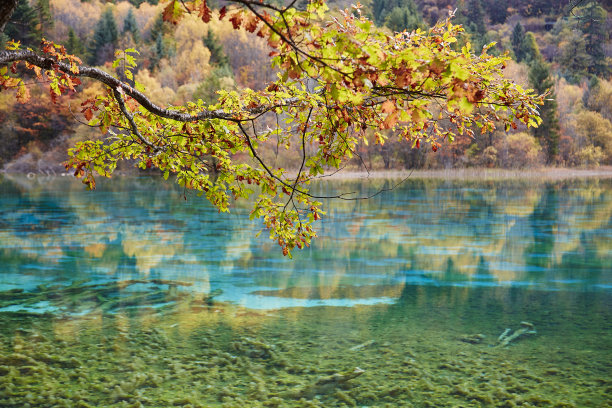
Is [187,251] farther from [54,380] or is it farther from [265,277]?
[54,380]

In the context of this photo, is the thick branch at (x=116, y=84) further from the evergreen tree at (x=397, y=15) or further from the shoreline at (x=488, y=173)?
the evergreen tree at (x=397, y=15)

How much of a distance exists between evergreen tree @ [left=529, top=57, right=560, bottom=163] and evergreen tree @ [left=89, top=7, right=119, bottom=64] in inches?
1921

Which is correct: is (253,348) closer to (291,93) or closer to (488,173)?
(291,93)

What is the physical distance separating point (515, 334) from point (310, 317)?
9.54 ft

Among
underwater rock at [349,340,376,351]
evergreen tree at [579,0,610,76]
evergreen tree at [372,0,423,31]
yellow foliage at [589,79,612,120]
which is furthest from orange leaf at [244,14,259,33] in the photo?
evergreen tree at [579,0,610,76]

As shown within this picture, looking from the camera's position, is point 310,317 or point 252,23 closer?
point 252,23

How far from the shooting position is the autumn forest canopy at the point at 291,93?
2.98 meters

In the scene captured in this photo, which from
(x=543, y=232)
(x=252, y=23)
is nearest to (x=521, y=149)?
(x=543, y=232)

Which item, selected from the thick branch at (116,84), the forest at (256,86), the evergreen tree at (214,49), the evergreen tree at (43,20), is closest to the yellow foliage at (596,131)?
the forest at (256,86)

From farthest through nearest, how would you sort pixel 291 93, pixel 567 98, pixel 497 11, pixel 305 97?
pixel 497 11 < pixel 567 98 < pixel 291 93 < pixel 305 97

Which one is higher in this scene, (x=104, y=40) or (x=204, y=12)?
(x=104, y=40)

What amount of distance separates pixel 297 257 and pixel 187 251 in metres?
2.88

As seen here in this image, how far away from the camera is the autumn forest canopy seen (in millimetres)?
2979

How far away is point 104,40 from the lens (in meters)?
72.4
